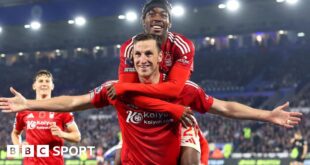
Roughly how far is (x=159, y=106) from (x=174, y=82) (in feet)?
1.00

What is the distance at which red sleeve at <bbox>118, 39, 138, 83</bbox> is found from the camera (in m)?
5.08

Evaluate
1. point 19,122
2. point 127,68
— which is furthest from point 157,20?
point 19,122

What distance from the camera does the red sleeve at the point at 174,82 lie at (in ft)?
15.8

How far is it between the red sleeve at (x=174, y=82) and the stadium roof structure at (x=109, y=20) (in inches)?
784

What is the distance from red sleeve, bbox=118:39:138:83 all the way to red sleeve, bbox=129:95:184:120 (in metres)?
0.31

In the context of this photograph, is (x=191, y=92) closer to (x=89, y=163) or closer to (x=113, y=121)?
(x=89, y=163)

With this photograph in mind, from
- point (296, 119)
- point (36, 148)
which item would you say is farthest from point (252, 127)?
point (296, 119)

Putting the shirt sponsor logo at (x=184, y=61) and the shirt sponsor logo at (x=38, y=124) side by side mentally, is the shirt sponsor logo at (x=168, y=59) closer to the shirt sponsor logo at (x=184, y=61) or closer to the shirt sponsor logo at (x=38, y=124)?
the shirt sponsor logo at (x=184, y=61)

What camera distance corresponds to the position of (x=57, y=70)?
39.6 m

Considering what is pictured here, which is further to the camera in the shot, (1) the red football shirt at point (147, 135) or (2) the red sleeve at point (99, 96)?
(2) the red sleeve at point (99, 96)

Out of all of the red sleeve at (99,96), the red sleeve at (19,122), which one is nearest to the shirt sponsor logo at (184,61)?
the red sleeve at (99,96)

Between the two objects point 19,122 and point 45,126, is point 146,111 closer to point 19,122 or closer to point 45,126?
point 45,126

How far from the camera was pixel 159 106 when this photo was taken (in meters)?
4.78

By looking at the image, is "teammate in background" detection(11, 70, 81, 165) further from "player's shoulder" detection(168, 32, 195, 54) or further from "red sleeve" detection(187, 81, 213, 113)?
"red sleeve" detection(187, 81, 213, 113)
